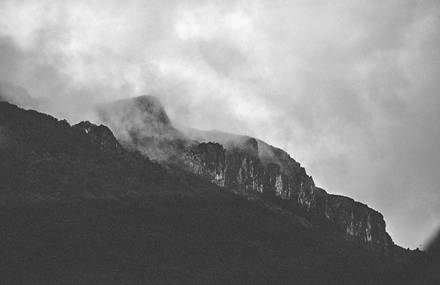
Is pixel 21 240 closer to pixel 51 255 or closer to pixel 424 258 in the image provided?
pixel 51 255

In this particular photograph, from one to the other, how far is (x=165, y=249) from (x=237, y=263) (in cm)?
2050

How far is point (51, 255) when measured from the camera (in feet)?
556

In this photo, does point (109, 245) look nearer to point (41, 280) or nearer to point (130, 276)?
point (130, 276)

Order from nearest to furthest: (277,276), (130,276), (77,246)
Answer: (130,276), (77,246), (277,276)

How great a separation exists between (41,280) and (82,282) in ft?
27.6

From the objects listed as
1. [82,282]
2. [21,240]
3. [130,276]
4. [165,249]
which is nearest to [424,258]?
[82,282]

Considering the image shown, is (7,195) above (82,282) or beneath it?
above

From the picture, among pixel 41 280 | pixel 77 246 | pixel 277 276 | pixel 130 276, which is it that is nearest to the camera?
pixel 41 280

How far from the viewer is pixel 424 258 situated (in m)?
27.5

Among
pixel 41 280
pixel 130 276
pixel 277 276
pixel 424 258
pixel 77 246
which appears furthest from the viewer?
pixel 277 276

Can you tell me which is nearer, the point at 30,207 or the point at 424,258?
the point at 424,258

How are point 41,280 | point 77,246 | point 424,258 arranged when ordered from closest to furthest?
point 424,258
point 41,280
point 77,246

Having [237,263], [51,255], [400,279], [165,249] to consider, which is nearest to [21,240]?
[51,255]

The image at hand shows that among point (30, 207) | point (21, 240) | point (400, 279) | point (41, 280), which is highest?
point (30, 207)
